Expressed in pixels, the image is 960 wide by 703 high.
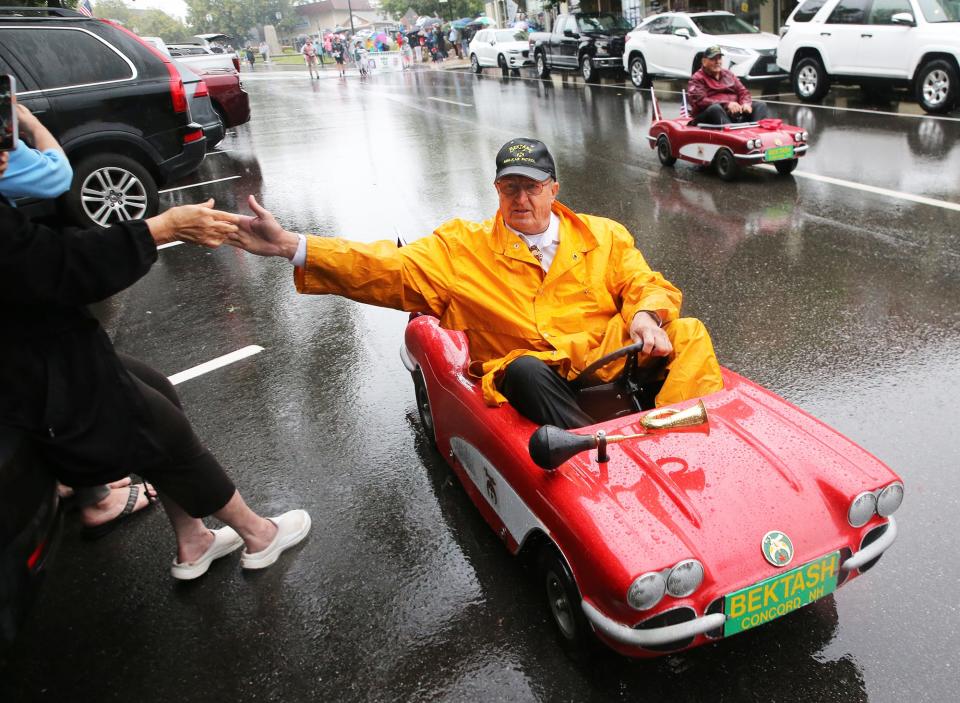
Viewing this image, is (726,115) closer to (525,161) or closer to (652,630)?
(525,161)

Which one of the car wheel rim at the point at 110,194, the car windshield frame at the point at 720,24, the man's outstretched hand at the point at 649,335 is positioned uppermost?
the car windshield frame at the point at 720,24

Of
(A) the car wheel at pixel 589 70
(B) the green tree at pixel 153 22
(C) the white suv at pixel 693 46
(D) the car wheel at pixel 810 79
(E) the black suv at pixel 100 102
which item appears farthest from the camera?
(B) the green tree at pixel 153 22

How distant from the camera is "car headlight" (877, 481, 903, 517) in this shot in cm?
242

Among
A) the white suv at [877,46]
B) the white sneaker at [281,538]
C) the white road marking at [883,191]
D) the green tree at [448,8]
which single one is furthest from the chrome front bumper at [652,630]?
the green tree at [448,8]

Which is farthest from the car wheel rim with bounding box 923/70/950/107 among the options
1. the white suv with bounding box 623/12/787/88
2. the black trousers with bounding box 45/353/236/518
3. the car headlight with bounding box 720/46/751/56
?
the black trousers with bounding box 45/353/236/518

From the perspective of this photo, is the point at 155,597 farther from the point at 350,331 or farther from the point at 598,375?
the point at 350,331

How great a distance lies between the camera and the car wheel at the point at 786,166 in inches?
340

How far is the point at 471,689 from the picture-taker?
8.21 feet

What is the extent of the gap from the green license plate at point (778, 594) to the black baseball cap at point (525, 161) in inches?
71.0

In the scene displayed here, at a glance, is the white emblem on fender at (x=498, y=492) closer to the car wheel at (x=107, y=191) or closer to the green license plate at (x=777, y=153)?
the car wheel at (x=107, y=191)

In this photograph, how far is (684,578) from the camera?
219cm

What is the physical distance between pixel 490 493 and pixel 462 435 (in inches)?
12.9

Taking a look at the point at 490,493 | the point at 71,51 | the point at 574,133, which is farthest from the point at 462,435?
the point at 574,133

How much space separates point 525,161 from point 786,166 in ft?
21.5
